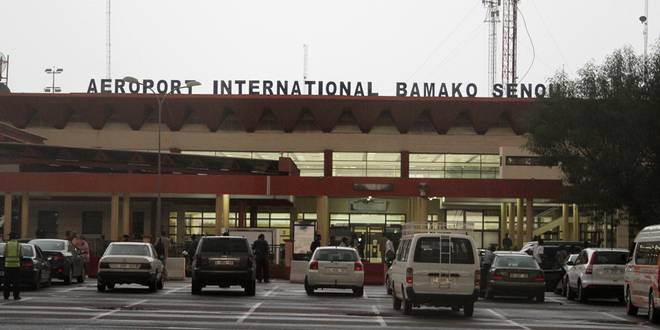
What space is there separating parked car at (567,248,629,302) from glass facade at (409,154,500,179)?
44499mm

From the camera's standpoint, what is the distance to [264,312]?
23484 mm

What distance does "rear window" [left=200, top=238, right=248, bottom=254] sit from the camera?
30109 mm

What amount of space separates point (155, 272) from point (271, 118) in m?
46.5

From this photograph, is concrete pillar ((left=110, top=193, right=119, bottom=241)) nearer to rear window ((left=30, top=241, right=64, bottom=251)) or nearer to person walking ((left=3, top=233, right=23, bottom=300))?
rear window ((left=30, top=241, right=64, bottom=251))

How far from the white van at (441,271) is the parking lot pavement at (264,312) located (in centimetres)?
45

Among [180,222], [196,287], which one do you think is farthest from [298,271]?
[180,222]

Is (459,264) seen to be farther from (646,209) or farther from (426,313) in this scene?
(646,209)

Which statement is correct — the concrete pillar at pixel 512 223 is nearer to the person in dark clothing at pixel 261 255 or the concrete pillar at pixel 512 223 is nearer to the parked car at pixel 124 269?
the person in dark clothing at pixel 261 255

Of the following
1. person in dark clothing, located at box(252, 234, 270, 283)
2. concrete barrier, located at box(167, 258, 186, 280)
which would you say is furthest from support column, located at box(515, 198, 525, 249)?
concrete barrier, located at box(167, 258, 186, 280)

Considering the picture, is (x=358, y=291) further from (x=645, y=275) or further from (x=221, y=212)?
(x=221, y=212)

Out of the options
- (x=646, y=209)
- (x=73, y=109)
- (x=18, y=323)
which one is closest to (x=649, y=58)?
(x=646, y=209)

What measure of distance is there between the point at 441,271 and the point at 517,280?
29.0ft

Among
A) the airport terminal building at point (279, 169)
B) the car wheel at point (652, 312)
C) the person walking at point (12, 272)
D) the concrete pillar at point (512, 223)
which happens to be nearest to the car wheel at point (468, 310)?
the car wheel at point (652, 312)

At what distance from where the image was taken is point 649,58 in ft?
148
